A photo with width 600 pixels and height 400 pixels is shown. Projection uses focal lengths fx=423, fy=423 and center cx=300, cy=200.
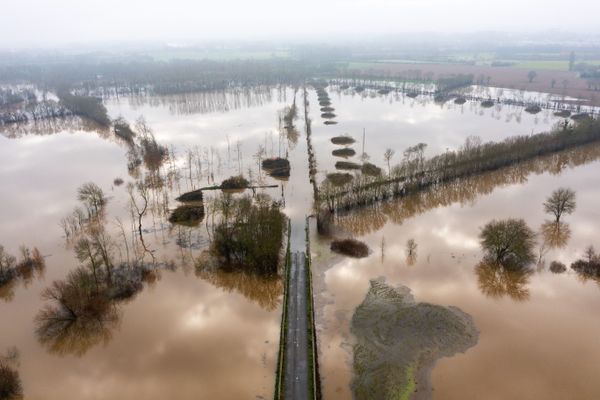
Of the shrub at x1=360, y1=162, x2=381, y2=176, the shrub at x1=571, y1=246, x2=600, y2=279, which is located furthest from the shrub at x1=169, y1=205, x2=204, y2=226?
the shrub at x1=571, y1=246, x2=600, y2=279

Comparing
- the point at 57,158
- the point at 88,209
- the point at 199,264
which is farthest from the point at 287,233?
the point at 57,158

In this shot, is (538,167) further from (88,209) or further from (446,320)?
(88,209)

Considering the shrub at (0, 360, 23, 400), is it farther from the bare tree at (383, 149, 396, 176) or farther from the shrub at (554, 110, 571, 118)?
the shrub at (554, 110, 571, 118)

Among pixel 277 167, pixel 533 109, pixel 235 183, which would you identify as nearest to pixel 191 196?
pixel 235 183

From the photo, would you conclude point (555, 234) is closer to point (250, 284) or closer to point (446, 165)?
point (446, 165)

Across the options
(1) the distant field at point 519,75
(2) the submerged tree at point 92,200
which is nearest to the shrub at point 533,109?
(1) the distant field at point 519,75

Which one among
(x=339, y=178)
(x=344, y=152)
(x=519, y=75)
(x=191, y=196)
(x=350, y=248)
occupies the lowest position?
(x=350, y=248)

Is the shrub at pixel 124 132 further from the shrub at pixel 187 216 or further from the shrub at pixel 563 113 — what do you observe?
the shrub at pixel 563 113
